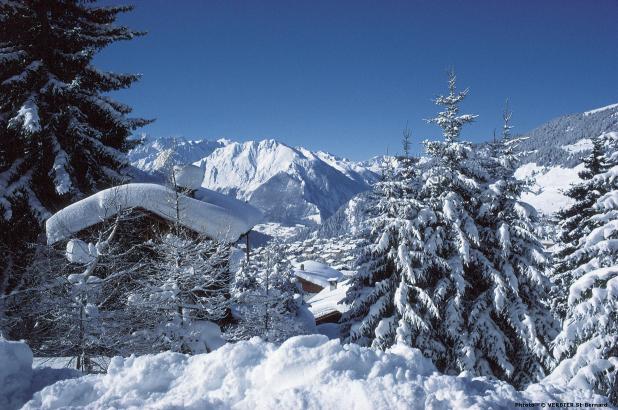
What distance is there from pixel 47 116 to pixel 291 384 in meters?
12.9

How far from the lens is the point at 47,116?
12359 mm

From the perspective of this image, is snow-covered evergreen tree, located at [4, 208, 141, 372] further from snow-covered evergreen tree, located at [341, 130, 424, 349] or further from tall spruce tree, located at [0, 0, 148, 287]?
snow-covered evergreen tree, located at [341, 130, 424, 349]

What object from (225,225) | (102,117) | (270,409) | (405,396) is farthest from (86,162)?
(405,396)

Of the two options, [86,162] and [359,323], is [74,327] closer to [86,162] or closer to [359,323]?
[86,162]

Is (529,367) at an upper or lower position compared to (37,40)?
lower

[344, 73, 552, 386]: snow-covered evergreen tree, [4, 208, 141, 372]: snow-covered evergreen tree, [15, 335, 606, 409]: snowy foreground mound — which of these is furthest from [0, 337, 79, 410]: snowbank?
[344, 73, 552, 386]: snow-covered evergreen tree

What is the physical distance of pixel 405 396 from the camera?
3535 millimetres

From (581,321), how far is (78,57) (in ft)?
57.8

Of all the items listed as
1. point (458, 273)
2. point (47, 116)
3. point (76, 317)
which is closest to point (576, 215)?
point (458, 273)

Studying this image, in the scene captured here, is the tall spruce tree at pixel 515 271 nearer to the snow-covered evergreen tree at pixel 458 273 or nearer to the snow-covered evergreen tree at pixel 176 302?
the snow-covered evergreen tree at pixel 458 273

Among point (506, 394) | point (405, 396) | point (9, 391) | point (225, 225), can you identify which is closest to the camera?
point (405, 396)

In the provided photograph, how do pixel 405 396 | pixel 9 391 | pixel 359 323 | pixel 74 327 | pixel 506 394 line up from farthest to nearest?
pixel 359 323 → pixel 74 327 → pixel 9 391 → pixel 506 394 → pixel 405 396

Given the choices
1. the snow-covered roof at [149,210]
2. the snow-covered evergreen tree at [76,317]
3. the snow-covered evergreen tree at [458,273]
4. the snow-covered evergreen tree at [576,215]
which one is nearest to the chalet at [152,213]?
the snow-covered roof at [149,210]

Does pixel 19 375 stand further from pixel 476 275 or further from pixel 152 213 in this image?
pixel 476 275
